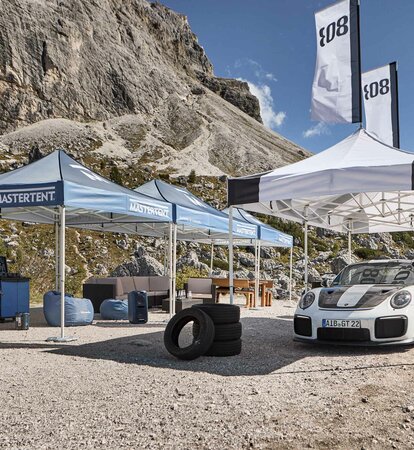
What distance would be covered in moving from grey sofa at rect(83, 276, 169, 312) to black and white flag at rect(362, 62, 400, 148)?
7327 mm

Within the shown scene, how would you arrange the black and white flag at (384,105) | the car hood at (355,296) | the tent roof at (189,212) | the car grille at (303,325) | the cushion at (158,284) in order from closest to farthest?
the car hood at (355,296)
the car grille at (303,325)
the black and white flag at (384,105)
the tent roof at (189,212)
the cushion at (158,284)

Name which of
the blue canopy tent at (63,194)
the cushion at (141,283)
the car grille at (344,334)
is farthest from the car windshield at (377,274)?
the cushion at (141,283)

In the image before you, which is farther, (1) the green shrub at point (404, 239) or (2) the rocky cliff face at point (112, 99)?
(2) the rocky cliff face at point (112, 99)

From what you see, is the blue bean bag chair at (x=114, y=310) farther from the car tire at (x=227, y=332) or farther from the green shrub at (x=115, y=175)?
the green shrub at (x=115, y=175)

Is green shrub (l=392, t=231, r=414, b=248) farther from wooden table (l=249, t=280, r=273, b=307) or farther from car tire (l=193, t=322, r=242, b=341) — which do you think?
car tire (l=193, t=322, r=242, b=341)

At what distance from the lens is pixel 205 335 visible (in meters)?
7.20

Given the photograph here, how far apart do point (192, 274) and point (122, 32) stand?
9938 centimetres

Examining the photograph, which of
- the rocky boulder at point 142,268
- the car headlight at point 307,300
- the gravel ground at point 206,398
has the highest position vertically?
the rocky boulder at point 142,268

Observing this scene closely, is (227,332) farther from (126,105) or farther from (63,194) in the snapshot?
(126,105)

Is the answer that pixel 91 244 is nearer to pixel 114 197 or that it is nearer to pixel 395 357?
pixel 114 197

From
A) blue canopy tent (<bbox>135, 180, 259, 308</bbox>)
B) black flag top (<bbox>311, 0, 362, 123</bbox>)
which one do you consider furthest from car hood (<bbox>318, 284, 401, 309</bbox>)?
blue canopy tent (<bbox>135, 180, 259, 308</bbox>)

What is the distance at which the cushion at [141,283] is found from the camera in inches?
602

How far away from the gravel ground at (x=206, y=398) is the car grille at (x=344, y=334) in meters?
0.25

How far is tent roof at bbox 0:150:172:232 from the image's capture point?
9.12m
